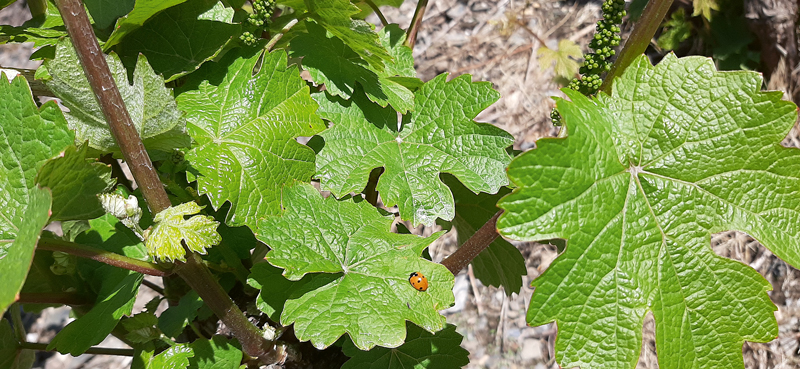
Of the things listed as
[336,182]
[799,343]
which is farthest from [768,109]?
[799,343]

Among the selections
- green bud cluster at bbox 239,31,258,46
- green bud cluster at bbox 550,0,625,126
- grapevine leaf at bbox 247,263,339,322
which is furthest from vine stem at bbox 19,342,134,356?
green bud cluster at bbox 550,0,625,126

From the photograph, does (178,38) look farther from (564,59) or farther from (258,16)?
(564,59)

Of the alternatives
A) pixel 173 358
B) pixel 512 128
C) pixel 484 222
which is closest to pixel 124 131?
pixel 173 358

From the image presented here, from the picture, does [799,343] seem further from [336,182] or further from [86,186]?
[86,186]

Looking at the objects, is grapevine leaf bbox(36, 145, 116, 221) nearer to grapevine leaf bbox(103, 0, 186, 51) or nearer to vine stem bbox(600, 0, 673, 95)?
grapevine leaf bbox(103, 0, 186, 51)

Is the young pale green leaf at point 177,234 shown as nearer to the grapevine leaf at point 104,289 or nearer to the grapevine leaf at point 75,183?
the grapevine leaf at point 75,183
